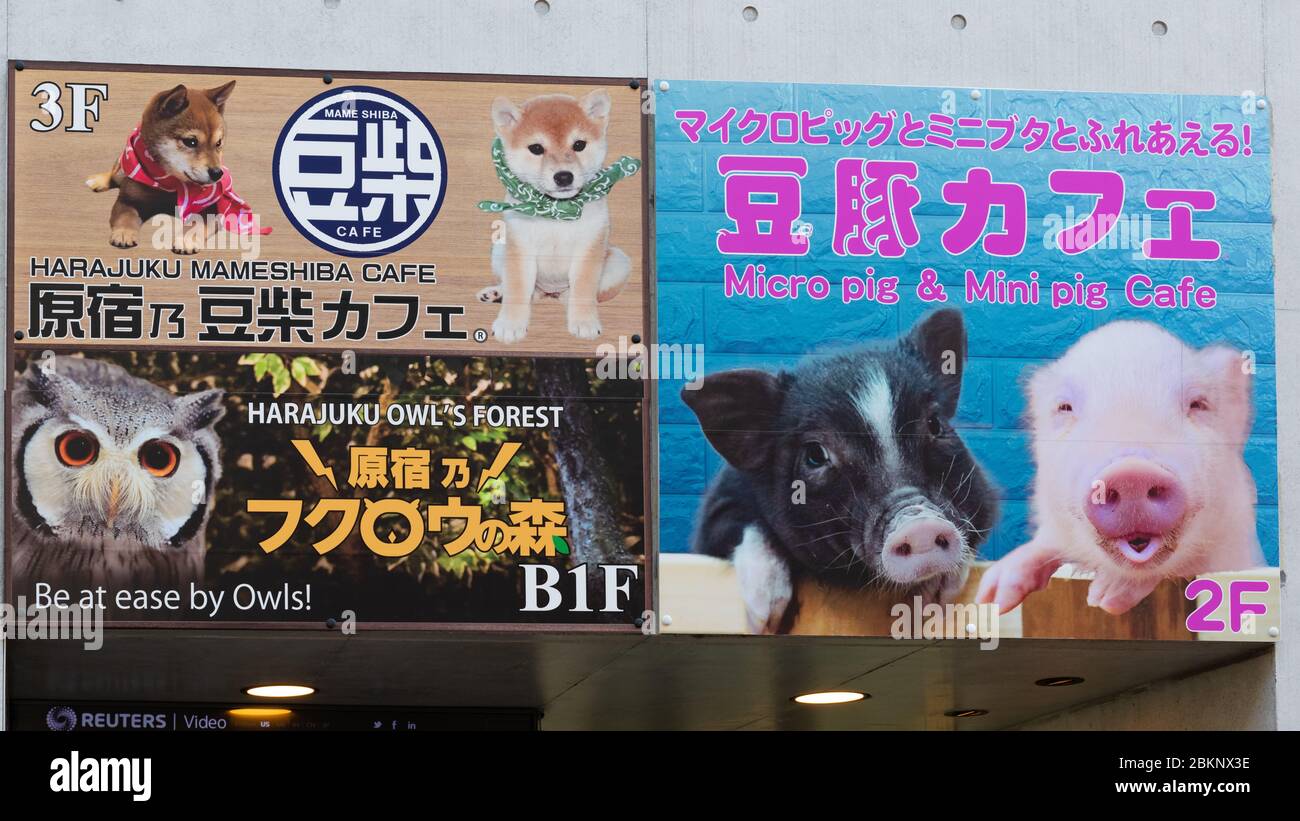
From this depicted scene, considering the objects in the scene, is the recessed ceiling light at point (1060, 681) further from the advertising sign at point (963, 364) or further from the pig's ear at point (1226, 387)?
the pig's ear at point (1226, 387)

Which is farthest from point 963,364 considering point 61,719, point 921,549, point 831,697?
point 61,719

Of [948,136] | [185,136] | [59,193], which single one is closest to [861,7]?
[948,136]

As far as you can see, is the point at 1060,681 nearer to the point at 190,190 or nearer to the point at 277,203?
the point at 277,203

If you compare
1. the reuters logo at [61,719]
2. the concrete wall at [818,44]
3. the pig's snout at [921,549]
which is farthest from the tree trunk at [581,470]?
the reuters logo at [61,719]

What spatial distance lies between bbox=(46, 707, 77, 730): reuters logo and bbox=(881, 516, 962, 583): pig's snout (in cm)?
439

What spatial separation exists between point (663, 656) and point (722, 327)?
167cm

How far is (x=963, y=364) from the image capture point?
9.18 m

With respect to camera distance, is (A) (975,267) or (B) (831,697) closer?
(A) (975,267)

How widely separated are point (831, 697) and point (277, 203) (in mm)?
4302

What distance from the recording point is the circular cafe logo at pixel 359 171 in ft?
29.2

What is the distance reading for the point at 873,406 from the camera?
909cm

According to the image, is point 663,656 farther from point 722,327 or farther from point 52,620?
point 52,620

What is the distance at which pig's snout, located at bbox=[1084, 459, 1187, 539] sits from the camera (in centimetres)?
919

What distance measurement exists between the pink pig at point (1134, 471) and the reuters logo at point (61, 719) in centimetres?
490
